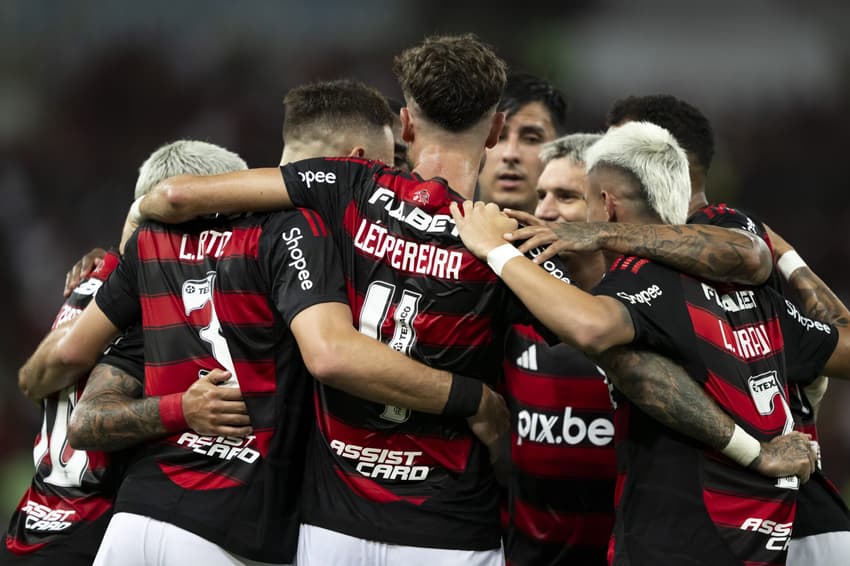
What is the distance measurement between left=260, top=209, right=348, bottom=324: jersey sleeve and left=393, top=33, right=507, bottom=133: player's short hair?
22.7 inches

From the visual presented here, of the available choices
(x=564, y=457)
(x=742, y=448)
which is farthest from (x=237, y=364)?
(x=742, y=448)

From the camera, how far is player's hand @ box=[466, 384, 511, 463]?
11.5 ft

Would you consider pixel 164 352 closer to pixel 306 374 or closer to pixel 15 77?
pixel 306 374

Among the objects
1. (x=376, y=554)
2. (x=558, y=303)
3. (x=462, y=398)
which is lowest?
(x=376, y=554)

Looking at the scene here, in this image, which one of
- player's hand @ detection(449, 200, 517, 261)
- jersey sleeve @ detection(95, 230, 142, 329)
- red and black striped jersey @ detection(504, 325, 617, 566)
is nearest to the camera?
player's hand @ detection(449, 200, 517, 261)

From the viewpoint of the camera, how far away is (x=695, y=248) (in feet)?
11.6

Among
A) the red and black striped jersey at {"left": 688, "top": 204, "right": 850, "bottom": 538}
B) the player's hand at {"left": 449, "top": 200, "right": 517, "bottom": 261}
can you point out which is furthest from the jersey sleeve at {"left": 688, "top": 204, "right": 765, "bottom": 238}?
the player's hand at {"left": 449, "top": 200, "right": 517, "bottom": 261}

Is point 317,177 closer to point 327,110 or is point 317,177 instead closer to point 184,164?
point 327,110

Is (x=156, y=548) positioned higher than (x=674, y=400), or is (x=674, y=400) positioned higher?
(x=674, y=400)

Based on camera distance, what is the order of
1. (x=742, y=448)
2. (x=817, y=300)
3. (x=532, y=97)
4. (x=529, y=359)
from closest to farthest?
(x=742, y=448), (x=529, y=359), (x=817, y=300), (x=532, y=97)

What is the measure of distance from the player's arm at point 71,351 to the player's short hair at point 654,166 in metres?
2.04

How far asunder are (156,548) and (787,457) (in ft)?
7.27

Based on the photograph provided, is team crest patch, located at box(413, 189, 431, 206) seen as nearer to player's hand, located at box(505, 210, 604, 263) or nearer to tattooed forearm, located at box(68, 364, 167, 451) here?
player's hand, located at box(505, 210, 604, 263)

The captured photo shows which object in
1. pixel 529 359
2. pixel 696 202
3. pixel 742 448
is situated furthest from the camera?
pixel 696 202
